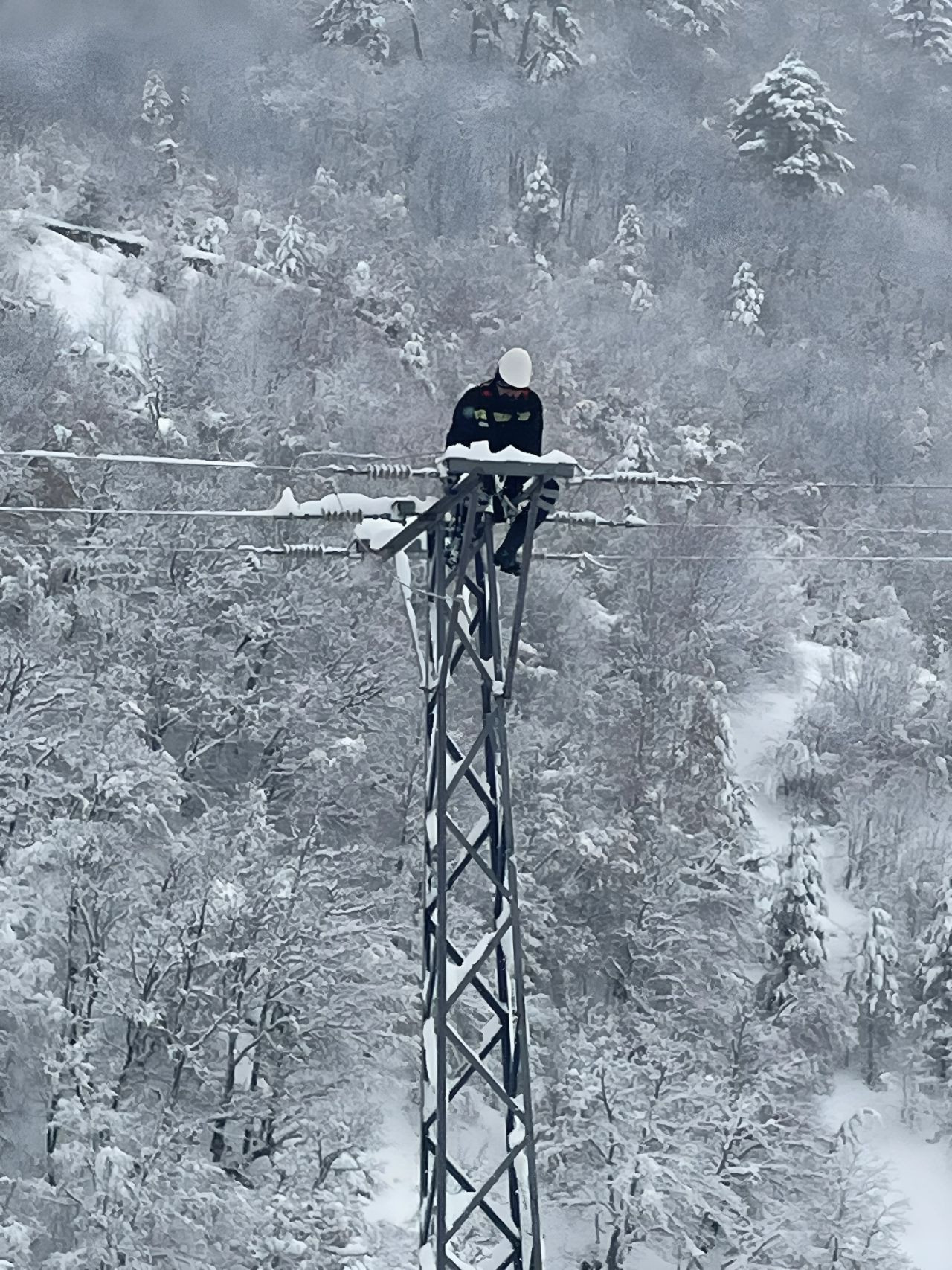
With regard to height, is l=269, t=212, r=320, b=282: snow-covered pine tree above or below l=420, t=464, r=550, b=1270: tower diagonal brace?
above

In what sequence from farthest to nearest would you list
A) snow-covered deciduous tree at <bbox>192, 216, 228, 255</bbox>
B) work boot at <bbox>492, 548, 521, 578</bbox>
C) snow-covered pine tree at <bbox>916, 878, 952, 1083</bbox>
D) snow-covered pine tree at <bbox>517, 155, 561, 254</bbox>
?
1. snow-covered pine tree at <bbox>517, 155, 561, 254</bbox>
2. snow-covered deciduous tree at <bbox>192, 216, 228, 255</bbox>
3. snow-covered pine tree at <bbox>916, 878, 952, 1083</bbox>
4. work boot at <bbox>492, 548, 521, 578</bbox>

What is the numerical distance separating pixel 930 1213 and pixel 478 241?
3280cm

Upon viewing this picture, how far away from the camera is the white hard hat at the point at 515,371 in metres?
6.83

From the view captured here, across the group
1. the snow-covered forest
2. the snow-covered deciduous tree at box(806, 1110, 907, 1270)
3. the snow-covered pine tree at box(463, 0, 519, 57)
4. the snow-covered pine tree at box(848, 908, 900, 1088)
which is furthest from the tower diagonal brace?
the snow-covered pine tree at box(463, 0, 519, 57)

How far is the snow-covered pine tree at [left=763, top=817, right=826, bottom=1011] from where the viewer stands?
25.3 m

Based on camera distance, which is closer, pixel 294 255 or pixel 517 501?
pixel 517 501

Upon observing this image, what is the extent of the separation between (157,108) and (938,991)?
37.5m

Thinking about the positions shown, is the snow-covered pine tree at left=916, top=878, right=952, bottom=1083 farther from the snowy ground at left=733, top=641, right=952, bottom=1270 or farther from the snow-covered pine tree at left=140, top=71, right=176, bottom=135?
the snow-covered pine tree at left=140, top=71, right=176, bottom=135

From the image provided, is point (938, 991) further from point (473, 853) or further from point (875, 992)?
point (473, 853)

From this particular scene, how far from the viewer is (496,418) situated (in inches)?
272

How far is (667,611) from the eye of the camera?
106 feet

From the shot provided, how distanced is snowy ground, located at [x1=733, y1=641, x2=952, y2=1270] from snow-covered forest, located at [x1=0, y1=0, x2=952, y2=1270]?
9cm

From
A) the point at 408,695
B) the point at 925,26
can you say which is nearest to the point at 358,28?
the point at 925,26

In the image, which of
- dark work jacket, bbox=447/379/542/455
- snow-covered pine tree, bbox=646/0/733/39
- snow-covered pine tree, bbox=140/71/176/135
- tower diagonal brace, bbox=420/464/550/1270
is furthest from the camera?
snow-covered pine tree, bbox=646/0/733/39
